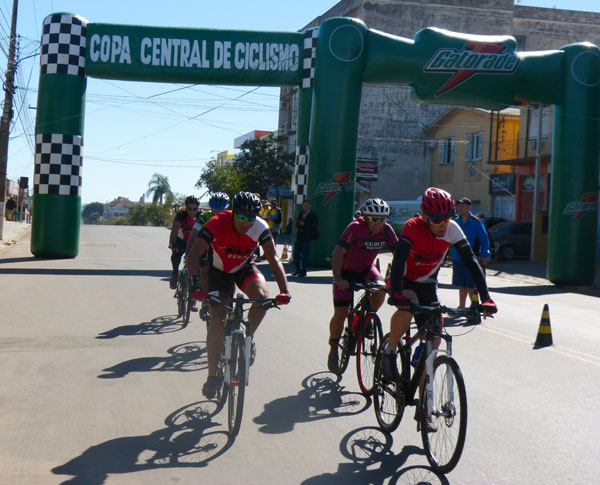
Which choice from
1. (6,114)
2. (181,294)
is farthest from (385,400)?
(6,114)

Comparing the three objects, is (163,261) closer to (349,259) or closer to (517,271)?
(517,271)

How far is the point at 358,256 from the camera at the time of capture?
660cm

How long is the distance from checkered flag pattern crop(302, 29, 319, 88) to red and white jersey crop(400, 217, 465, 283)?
1542 centimetres

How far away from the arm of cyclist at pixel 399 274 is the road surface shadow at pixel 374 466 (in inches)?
38.1

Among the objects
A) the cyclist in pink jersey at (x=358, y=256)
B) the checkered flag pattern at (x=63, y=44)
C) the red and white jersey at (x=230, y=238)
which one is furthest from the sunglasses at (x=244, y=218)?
the checkered flag pattern at (x=63, y=44)

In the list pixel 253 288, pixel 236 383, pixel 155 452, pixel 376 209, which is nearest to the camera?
pixel 155 452

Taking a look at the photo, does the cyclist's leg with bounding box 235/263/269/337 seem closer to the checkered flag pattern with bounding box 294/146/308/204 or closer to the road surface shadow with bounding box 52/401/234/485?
the road surface shadow with bounding box 52/401/234/485

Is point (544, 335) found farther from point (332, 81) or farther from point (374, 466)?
point (332, 81)

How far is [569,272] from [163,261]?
11.4 metres

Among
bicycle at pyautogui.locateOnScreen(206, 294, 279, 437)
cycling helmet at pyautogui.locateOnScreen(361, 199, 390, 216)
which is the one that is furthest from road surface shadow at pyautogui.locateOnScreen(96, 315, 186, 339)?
cycling helmet at pyautogui.locateOnScreen(361, 199, 390, 216)

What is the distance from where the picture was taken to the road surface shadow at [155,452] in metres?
4.34

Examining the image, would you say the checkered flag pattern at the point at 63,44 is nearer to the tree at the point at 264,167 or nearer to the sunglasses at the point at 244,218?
the sunglasses at the point at 244,218

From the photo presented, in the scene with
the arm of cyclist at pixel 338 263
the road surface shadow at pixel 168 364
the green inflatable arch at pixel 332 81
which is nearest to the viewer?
the arm of cyclist at pixel 338 263

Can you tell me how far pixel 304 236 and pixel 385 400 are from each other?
1237 cm
